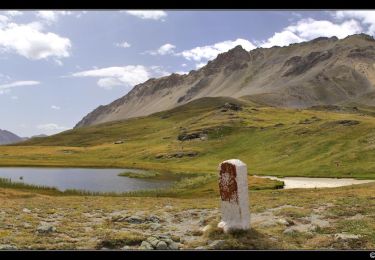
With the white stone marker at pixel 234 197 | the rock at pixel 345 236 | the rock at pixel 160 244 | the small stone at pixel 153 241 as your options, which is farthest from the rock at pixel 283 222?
the small stone at pixel 153 241

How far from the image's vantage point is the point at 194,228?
2820 centimetres

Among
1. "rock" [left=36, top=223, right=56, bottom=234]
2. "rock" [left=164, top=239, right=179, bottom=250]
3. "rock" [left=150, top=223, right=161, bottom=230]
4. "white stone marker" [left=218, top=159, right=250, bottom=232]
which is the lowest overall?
"rock" [left=150, top=223, right=161, bottom=230]

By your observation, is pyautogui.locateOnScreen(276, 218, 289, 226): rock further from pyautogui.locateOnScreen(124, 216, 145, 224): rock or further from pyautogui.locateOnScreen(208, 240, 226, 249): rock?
pyautogui.locateOnScreen(124, 216, 145, 224): rock

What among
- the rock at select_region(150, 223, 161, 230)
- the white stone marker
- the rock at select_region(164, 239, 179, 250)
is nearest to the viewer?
the rock at select_region(164, 239, 179, 250)

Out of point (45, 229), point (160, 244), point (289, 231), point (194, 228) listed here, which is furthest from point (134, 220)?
point (289, 231)

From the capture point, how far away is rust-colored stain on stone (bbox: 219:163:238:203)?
23.5 meters

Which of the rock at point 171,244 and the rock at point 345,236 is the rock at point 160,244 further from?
the rock at point 345,236

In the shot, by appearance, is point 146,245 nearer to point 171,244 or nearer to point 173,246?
point 171,244

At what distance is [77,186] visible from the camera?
8556 cm

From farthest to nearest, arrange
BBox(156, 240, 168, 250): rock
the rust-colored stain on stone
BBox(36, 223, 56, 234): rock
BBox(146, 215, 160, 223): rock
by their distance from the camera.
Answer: BBox(146, 215, 160, 223): rock < BBox(36, 223, 56, 234): rock < the rust-colored stain on stone < BBox(156, 240, 168, 250): rock

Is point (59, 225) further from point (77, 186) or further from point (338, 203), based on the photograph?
point (77, 186)

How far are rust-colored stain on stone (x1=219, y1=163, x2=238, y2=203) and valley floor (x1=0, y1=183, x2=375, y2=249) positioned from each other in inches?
71.0

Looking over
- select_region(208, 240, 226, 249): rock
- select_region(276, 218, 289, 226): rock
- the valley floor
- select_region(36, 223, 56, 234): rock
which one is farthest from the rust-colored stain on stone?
select_region(36, 223, 56, 234): rock

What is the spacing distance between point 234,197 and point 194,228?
5634mm
